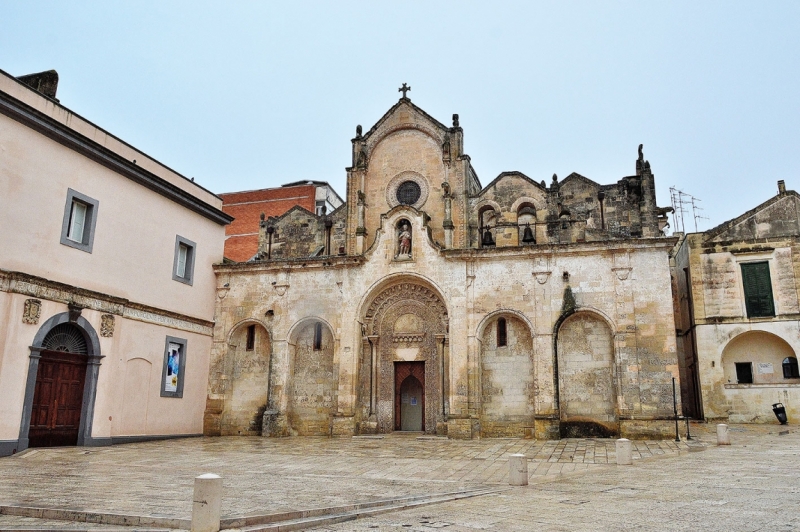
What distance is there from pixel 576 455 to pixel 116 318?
1519cm

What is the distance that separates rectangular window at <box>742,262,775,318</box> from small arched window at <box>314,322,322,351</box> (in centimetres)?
1788

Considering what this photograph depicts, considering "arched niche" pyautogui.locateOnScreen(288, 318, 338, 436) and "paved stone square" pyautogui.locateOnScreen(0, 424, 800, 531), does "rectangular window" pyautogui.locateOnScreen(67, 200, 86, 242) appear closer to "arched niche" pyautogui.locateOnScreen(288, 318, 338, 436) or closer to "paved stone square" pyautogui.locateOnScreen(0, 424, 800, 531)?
"paved stone square" pyautogui.locateOnScreen(0, 424, 800, 531)

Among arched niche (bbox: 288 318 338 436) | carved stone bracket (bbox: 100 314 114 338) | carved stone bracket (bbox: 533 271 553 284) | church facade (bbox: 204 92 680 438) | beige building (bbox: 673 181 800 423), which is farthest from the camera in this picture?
beige building (bbox: 673 181 800 423)

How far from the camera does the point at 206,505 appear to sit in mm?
7531

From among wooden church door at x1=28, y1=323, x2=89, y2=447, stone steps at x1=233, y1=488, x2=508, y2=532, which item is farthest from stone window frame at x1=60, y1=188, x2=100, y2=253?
stone steps at x1=233, y1=488, x2=508, y2=532

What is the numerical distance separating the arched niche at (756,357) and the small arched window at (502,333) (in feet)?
33.0

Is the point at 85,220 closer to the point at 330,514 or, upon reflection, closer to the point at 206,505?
the point at 330,514

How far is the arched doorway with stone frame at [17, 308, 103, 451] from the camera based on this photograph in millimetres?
18359

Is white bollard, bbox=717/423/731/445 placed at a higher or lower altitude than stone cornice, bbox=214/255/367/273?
lower

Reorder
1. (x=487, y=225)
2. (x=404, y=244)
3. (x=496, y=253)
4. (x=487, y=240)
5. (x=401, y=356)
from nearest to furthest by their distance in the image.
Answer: (x=496, y=253), (x=404, y=244), (x=401, y=356), (x=487, y=240), (x=487, y=225)

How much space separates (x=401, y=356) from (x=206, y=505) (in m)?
18.4

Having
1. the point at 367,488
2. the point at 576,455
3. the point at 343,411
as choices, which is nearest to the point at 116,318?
the point at 343,411

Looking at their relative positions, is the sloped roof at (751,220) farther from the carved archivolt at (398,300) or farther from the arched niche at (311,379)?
the arched niche at (311,379)

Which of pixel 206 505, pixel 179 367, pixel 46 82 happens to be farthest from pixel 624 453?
pixel 46 82
